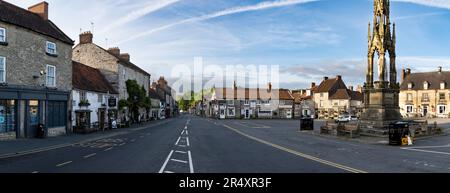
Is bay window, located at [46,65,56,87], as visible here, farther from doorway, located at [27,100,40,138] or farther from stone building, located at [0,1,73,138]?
doorway, located at [27,100,40,138]

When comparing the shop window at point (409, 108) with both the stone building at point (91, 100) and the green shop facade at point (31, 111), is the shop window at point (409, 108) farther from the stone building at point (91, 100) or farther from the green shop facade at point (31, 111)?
the green shop facade at point (31, 111)

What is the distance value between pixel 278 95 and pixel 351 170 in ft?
259

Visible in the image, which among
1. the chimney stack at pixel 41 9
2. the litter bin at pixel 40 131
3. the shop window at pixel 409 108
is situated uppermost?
the chimney stack at pixel 41 9

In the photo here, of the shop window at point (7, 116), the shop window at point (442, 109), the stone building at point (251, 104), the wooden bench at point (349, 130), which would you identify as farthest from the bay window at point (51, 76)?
the shop window at point (442, 109)

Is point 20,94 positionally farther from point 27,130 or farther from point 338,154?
point 338,154

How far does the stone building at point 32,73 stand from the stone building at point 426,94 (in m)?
74.4

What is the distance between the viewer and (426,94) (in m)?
76.6

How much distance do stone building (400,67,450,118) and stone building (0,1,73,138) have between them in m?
74.4

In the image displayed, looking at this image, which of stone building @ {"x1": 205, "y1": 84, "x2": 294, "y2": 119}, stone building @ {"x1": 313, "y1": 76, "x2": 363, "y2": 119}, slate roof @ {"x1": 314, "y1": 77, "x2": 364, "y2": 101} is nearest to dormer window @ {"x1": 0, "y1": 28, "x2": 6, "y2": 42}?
stone building @ {"x1": 205, "y1": 84, "x2": 294, "y2": 119}

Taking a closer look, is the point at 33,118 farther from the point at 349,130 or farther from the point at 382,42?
the point at 382,42

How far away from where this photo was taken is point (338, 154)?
54.1 feet

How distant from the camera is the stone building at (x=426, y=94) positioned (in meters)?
73.9

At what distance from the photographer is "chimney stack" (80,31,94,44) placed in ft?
158
